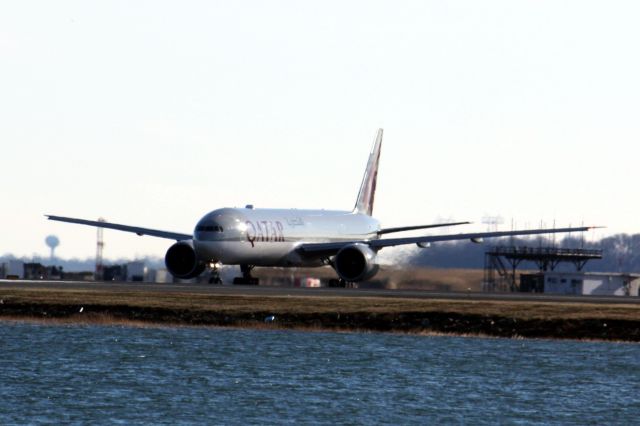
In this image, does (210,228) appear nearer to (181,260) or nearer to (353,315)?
(181,260)

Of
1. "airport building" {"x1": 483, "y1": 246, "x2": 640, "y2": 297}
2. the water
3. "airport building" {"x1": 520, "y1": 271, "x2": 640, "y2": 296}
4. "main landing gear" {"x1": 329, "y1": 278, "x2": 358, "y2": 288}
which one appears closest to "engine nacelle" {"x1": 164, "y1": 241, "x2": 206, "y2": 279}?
"main landing gear" {"x1": 329, "y1": 278, "x2": 358, "y2": 288}

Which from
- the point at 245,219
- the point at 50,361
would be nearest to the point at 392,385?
the point at 50,361

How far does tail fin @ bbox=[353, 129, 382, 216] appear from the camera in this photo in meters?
110

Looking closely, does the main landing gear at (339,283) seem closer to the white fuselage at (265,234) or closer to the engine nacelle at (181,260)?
the white fuselage at (265,234)

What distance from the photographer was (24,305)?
6700 centimetres

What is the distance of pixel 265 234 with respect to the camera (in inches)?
3664

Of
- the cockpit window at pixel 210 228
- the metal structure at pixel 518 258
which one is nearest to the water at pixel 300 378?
the cockpit window at pixel 210 228

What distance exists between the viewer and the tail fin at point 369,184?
110125 mm

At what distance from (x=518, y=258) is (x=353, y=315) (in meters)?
60.0

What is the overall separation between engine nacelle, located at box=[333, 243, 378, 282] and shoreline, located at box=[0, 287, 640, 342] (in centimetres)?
2102

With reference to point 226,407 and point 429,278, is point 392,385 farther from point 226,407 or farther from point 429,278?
point 429,278

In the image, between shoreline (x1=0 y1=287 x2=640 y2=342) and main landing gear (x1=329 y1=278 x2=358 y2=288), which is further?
main landing gear (x1=329 y1=278 x2=358 y2=288)

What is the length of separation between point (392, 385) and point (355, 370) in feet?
13.1

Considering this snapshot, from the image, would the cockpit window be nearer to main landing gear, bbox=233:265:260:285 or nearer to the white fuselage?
the white fuselage
